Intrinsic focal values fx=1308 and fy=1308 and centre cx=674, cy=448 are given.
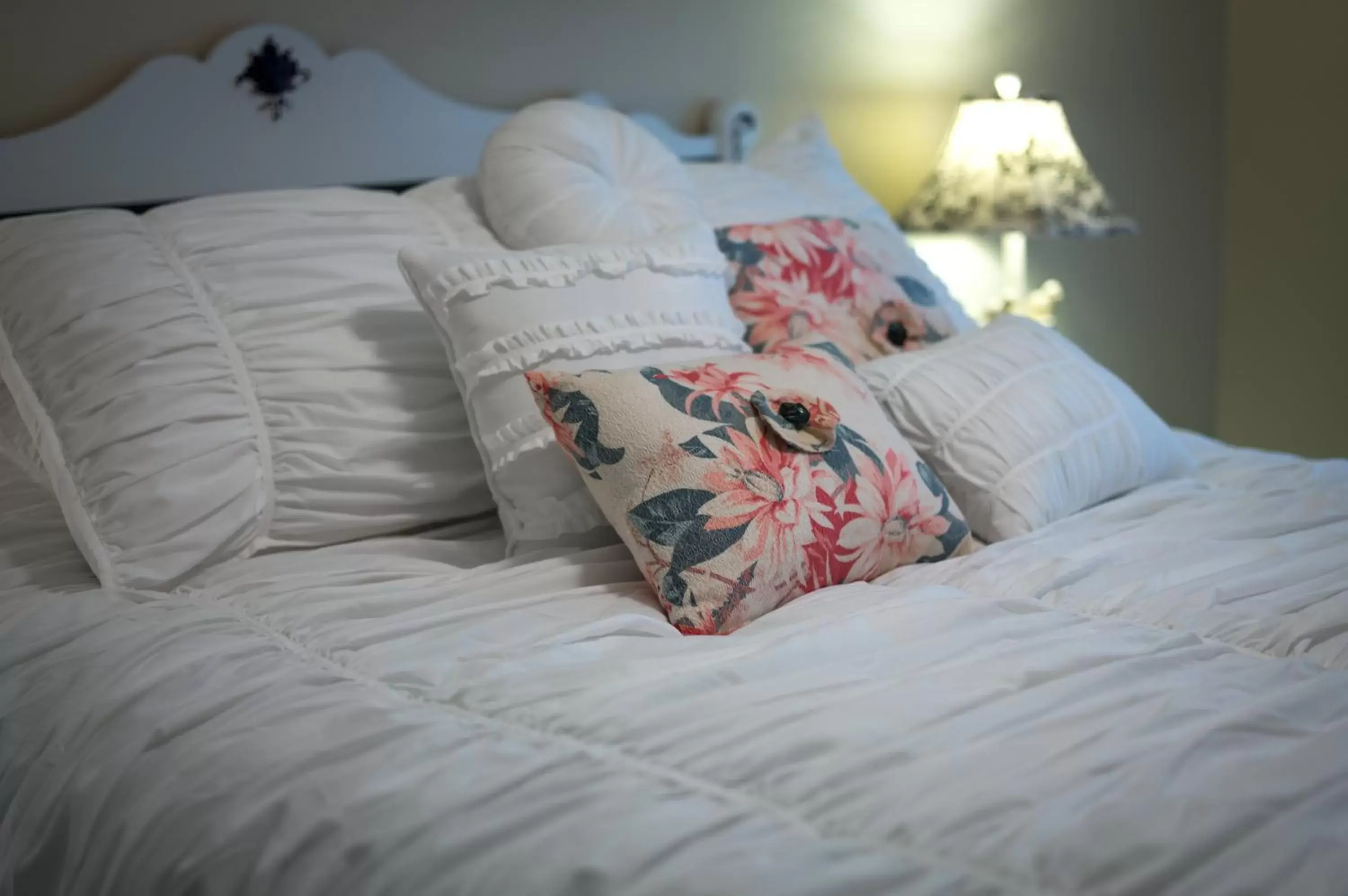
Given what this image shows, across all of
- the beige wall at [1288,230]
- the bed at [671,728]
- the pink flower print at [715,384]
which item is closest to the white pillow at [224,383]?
the bed at [671,728]

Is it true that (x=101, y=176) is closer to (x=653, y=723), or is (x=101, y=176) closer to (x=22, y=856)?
(x=22, y=856)

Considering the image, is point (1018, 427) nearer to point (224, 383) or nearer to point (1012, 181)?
point (224, 383)

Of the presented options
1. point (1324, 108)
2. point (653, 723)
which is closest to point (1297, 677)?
point (653, 723)

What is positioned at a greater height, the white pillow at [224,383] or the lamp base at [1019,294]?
the white pillow at [224,383]

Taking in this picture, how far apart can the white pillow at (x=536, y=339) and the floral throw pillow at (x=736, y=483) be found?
61mm

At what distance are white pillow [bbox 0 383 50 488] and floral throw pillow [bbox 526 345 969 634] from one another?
0.51 m

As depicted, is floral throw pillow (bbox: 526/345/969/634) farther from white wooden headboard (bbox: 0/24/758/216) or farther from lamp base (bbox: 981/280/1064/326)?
lamp base (bbox: 981/280/1064/326)

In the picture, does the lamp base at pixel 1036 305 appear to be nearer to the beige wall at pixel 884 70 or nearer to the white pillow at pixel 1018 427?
the beige wall at pixel 884 70

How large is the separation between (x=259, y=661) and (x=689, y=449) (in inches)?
15.3

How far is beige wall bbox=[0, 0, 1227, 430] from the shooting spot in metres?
1.56

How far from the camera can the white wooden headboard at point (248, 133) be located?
4.88 feet

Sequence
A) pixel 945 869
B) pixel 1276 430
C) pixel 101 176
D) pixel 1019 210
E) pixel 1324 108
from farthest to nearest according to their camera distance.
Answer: pixel 1276 430
pixel 1324 108
pixel 1019 210
pixel 101 176
pixel 945 869

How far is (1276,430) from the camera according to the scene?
308 cm

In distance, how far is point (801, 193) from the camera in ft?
6.29
